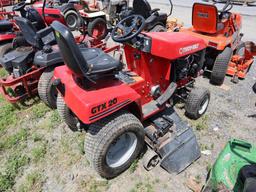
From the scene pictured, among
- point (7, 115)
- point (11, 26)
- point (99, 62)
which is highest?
point (99, 62)

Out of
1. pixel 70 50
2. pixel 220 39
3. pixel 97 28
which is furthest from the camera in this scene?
pixel 97 28

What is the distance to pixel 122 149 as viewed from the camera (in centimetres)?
251

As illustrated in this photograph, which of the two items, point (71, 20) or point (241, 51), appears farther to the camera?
point (71, 20)

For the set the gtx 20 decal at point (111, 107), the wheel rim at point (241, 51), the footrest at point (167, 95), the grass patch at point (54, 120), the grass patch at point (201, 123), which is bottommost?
the grass patch at point (54, 120)

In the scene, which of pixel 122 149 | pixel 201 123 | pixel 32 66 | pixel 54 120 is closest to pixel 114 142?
pixel 122 149

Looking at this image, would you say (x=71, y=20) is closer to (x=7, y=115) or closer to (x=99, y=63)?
(x=7, y=115)

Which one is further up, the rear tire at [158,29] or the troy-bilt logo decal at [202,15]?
the troy-bilt logo decal at [202,15]

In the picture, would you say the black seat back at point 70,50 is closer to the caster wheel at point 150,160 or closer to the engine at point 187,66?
the caster wheel at point 150,160

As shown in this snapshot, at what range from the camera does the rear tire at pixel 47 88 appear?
10.9 feet

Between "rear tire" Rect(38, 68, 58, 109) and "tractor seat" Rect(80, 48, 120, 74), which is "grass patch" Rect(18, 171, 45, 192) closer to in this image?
"rear tire" Rect(38, 68, 58, 109)

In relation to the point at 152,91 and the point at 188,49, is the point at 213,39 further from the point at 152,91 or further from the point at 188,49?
the point at 152,91

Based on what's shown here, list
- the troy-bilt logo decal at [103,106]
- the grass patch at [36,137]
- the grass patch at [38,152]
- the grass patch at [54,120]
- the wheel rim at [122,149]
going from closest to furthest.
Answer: the troy-bilt logo decal at [103,106]
the wheel rim at [122,149]
the grass patch at [38,152]
the grass patch at [36,137]
the grass patch at [54,120]

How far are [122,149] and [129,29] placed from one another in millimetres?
1460

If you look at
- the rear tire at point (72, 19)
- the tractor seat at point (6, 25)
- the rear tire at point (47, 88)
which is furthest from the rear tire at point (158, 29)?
the tractor seat at point (6, 25)
